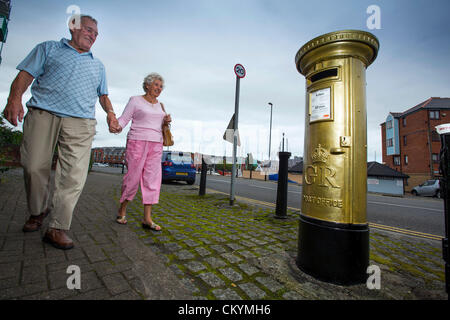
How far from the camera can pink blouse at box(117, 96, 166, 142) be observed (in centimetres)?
270

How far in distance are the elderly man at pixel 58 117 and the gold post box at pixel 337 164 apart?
2.15 metres

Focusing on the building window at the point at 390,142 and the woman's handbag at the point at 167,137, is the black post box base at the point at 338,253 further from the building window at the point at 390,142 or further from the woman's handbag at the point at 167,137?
the building window at the point at 390,142

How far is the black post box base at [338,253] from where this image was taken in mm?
1655

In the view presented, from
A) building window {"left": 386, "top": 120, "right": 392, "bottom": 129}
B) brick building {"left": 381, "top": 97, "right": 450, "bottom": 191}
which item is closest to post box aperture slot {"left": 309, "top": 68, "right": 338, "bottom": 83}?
brick building {"left": 381, "top": 97, "right": 450, "bottom": 191}

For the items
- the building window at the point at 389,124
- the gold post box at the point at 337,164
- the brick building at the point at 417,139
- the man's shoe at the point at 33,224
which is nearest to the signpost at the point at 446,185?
the gold post box at the point at 337,164

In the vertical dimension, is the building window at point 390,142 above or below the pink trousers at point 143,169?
above

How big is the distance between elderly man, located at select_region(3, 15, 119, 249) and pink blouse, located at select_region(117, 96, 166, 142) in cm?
50

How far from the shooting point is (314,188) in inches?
72.8

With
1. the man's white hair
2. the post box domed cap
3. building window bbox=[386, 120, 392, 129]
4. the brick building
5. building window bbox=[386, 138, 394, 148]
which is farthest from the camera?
building window bbox=[386, 120, 392, 129]

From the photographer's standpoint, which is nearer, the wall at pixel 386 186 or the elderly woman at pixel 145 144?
the elderly woman at pixel 145 144

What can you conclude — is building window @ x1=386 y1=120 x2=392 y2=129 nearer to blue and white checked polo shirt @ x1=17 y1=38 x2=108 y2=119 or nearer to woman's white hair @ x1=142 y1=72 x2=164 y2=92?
woman's white hair @ x1=142 y1=72 x2=164 y2=92

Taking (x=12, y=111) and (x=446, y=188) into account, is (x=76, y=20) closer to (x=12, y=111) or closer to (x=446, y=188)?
(x=12, y=111)
